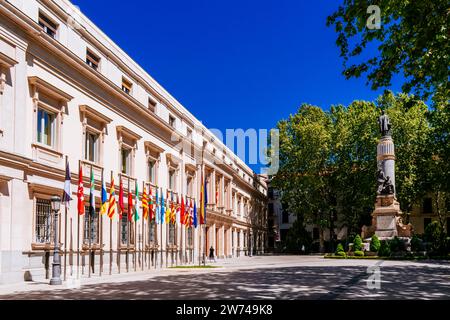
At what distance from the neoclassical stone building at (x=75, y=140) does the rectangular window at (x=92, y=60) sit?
Answer: 0.06 m

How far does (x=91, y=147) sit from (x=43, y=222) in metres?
6.11

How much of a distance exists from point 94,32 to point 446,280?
20.6 m

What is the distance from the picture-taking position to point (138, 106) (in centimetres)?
3238

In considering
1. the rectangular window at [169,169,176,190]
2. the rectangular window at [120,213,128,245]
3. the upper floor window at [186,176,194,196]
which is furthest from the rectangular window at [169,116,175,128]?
the rectangular window at [120,213,128,245]

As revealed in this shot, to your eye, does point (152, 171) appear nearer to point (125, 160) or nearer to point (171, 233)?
point (125, 160)

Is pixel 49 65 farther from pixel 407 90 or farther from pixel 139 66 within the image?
pixel 407 90

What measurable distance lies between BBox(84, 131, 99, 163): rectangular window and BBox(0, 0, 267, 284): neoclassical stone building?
0.06 m

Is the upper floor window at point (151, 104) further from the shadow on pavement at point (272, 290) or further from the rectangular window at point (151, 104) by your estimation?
the shadow on pavement at point (272, 290)

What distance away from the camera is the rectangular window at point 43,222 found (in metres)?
21.9

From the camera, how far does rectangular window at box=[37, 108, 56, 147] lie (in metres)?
22.6

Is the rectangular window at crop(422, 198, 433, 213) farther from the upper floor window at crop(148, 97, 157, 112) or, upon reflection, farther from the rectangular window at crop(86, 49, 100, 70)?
the rectangular window at crop(86, 49, 100, 70)

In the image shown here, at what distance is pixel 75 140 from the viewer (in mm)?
25000
